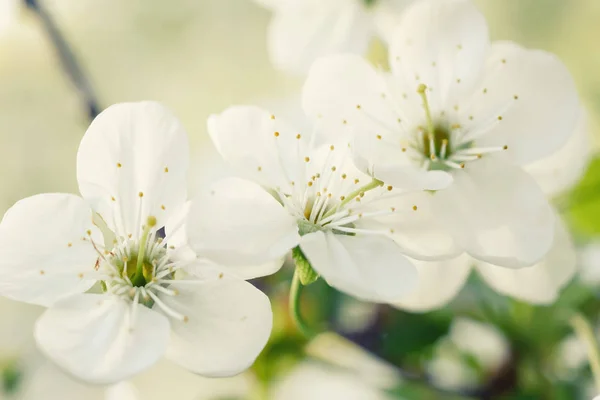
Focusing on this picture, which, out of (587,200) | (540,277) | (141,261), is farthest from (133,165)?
(587,200)

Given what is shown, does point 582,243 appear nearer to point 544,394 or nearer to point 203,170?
point 544,394

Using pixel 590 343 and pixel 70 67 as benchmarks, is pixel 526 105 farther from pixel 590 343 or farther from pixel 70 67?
pixel 70 67

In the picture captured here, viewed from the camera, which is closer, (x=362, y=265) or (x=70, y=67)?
(x=362, y=265)

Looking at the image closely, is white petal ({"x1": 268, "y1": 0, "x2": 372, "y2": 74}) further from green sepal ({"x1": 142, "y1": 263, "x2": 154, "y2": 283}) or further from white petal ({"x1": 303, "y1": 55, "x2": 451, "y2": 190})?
green sepal ({"x1": 142, "y1": 263, "x2": 154, "y2": 283})

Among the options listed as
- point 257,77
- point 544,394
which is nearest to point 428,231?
point 544,394

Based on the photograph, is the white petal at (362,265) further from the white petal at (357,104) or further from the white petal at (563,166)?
the white petal at (563,166)
